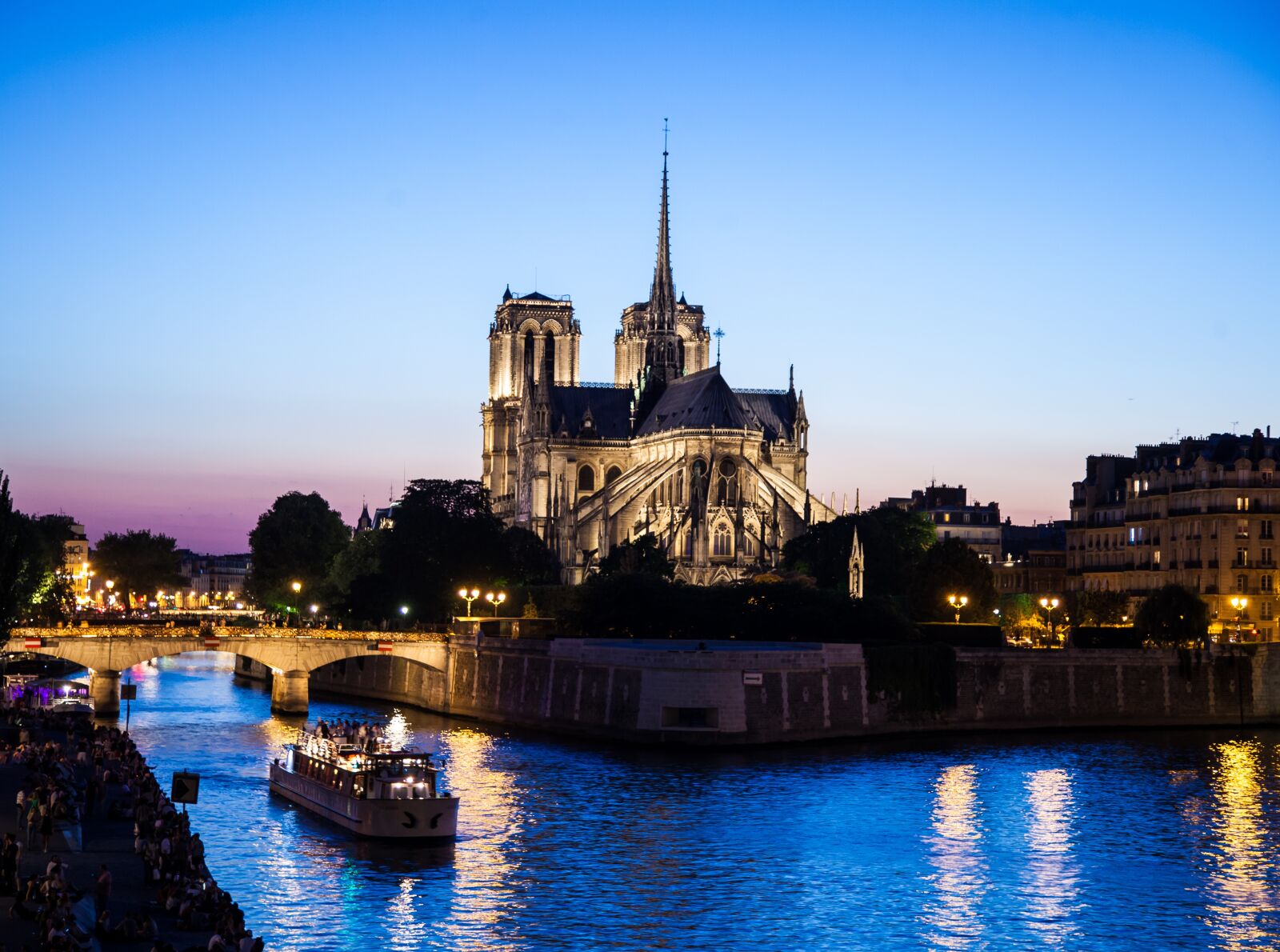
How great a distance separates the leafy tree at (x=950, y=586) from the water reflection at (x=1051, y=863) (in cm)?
3489

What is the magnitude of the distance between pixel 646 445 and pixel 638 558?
1022 inches

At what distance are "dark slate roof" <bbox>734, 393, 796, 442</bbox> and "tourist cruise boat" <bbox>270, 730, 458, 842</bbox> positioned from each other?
87.1 metres

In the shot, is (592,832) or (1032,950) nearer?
(1032,950)

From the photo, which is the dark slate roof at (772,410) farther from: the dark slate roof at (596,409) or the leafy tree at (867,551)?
the leafy tree at (867,551)

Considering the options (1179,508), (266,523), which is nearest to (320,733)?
(1179,508)

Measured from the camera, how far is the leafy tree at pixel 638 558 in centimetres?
9956

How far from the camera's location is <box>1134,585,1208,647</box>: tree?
7575 cm

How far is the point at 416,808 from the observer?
139ft

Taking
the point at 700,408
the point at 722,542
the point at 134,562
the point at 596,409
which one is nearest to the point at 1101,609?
the point at 722,542

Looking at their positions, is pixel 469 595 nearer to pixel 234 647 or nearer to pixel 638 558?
pixel 638 558

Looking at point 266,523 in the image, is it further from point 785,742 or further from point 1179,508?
point 785,742

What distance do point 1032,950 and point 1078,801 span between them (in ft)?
59.0

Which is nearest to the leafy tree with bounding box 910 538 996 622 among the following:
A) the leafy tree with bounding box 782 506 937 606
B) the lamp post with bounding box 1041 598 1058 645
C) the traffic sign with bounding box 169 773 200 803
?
the leafy tree with bounding box 782 506 937 606

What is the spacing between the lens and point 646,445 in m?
127
